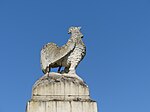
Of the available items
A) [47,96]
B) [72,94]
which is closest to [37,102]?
[47,96]

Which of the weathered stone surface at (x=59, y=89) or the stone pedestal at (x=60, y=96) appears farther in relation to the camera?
the weathered stone surface at (x=59, y=89)

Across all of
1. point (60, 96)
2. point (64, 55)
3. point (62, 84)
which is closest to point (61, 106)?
point (60, 96)

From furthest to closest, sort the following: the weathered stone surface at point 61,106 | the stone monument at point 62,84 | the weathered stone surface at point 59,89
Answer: the weathered stone surface at point 59,89 < the stone monument at point 62,84 < the weathered stone surface at point 61,106

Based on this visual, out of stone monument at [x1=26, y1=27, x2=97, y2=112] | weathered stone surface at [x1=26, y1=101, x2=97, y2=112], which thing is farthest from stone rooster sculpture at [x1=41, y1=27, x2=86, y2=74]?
weathered stone surface at [x1=26, y1=101, x2=97, y2=112]

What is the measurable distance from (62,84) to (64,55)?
4.71 feet

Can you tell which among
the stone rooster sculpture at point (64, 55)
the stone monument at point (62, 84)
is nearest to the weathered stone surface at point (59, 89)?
the stone monument at point (62, 84)

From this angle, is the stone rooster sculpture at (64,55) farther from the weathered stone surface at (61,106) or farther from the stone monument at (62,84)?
the weathered stone surface at (61,106)

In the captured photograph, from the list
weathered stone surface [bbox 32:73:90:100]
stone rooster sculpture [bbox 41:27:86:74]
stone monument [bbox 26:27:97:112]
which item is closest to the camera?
stone monument [bbox 26:27:97:112]

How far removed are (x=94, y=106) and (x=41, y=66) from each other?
3.08 m

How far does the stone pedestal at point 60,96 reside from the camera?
15898 mm

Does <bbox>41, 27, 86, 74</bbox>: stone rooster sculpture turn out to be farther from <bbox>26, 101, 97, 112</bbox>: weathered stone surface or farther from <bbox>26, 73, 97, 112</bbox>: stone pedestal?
<bbox>26, 101, 97, 112</bbox>: weathered stone surface

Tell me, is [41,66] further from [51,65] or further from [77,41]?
[77,41]

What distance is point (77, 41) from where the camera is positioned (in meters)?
17.4

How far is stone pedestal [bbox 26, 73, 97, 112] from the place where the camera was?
52.2ft
